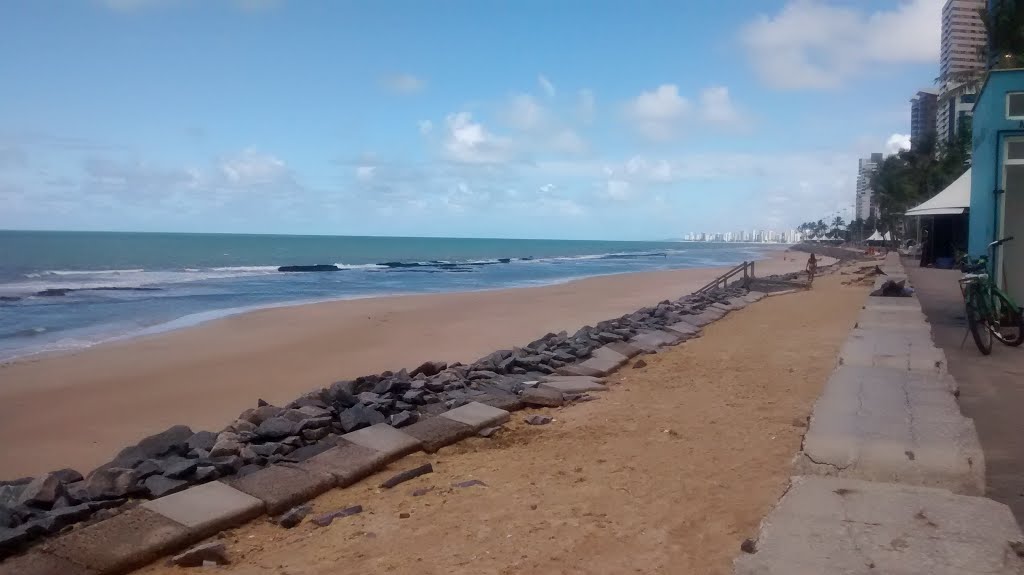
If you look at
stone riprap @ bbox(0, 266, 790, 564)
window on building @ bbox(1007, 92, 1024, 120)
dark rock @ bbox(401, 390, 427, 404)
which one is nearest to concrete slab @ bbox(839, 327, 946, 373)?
stone riprap @ bbox(0, 266, 790, 564)

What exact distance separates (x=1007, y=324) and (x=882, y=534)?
21.1ft

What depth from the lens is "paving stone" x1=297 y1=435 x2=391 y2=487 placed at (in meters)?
4.79

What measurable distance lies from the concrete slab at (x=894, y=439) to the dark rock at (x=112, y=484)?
394 centimetres

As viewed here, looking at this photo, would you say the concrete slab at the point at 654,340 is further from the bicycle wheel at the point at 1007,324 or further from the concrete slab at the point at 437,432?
the concrete slab at the point at 437,432

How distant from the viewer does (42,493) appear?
4602 millimetres

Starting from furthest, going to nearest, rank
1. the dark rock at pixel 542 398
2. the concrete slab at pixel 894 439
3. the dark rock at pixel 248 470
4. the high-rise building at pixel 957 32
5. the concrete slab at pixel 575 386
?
the high-rise building at pixel 957 32
the concrete slab at pixel 575 386
the dark rock at pixel 542 398
the dark rock at pixel 248 470
the concrete slab at pixel 894 439

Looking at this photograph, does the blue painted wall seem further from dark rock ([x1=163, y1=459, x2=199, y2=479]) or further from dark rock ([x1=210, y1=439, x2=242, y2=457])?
dark rock ([x1=163, y1=459, x2=199, y2=479])

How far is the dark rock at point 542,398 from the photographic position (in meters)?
6.73

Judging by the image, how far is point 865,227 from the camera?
9781cm

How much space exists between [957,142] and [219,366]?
44996mm

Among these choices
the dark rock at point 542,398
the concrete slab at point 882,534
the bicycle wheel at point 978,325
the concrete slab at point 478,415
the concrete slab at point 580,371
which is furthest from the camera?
the concrete slab at point 580,371

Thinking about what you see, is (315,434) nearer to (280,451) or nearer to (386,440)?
(280,451)

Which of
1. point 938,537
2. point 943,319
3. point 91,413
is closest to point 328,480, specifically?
point 938,537

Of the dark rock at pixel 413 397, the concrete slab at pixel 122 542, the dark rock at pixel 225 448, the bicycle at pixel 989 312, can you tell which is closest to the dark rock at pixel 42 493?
the concrete slab at pixel 122 542
